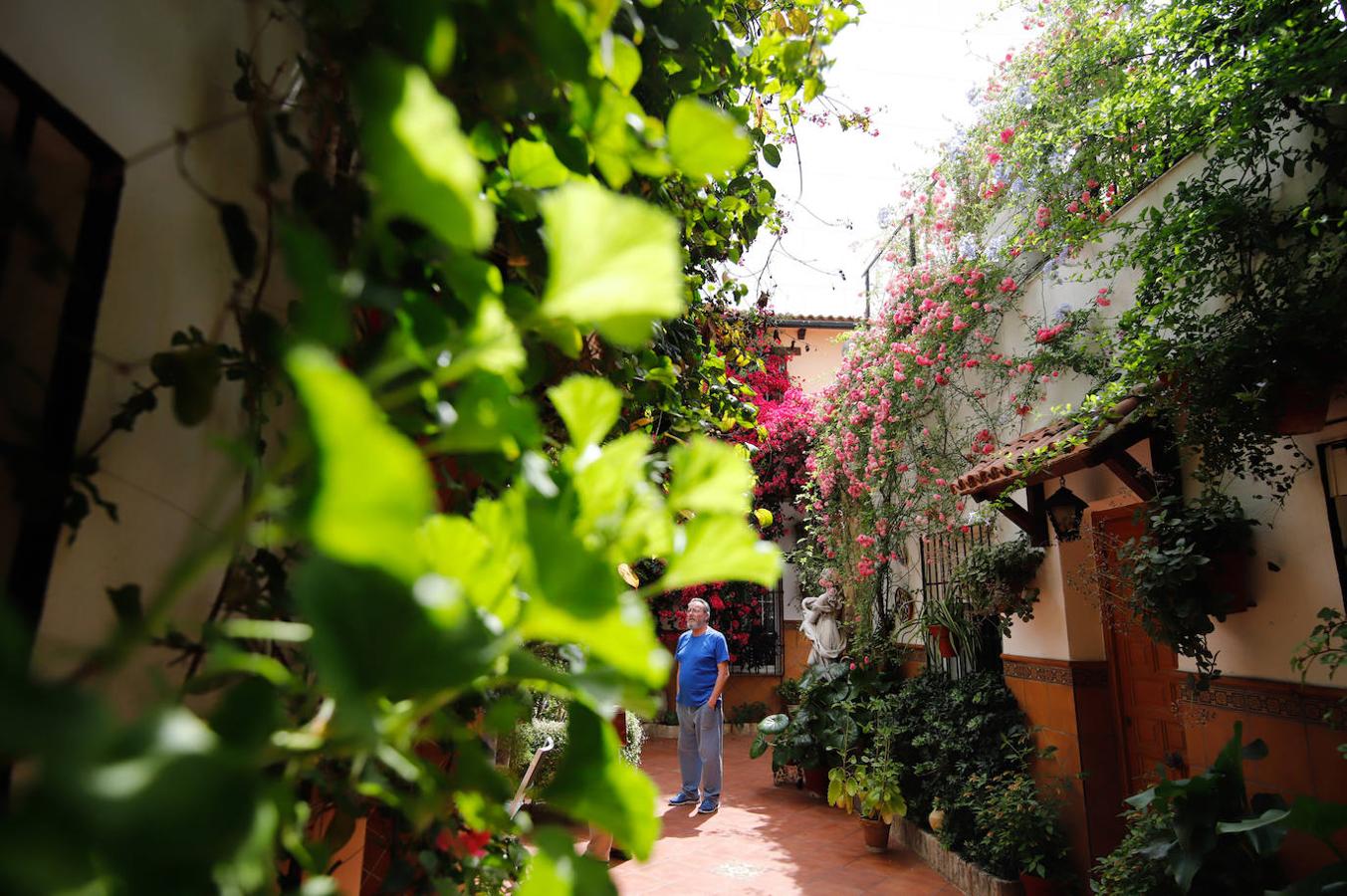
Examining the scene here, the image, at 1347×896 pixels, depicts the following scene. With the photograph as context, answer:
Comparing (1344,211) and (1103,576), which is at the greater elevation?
(1344,211)

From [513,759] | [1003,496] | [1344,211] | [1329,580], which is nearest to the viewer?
[1344,211]

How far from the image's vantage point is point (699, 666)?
6461mm

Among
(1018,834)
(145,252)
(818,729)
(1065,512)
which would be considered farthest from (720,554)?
(818,729)

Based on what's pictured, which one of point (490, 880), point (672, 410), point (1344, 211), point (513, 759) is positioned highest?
point (1344, 211)

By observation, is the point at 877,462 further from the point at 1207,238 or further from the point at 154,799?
the point at 154,799

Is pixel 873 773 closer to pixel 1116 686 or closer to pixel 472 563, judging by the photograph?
pixel 1116 686

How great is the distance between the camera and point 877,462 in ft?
22.3

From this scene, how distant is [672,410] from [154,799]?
69.8 inches

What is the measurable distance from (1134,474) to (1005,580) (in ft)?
4.78

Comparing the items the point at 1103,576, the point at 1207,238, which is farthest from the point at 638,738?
the point at 1207,238

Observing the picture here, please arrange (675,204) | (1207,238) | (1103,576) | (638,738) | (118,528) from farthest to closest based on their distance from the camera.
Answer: (638,738)
(1103,576)
(1207,238)
(675,204)
(118,528)

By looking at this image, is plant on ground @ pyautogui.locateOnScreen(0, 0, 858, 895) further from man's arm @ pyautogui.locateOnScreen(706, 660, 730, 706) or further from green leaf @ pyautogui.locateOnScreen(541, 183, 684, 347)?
man's arm @ pyautogui.locateOnScreen(706, 660, 730, 706)

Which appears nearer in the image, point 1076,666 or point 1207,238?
point 1207,238

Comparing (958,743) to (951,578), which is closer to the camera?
(958,743)
